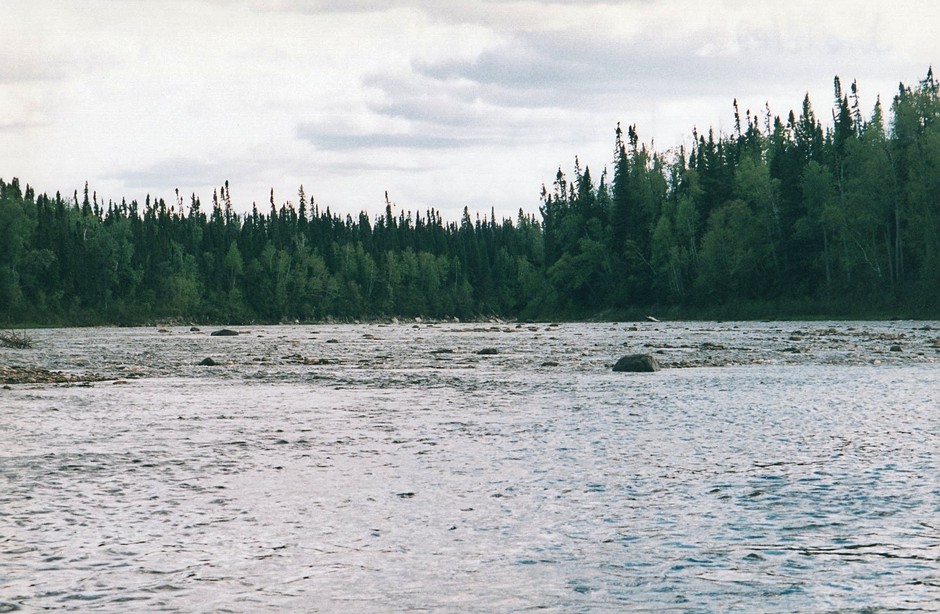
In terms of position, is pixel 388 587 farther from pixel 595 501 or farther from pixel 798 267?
pixel 798 267

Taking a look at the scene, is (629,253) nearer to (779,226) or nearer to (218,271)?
(779,226)

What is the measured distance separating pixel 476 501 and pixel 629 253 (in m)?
95.4

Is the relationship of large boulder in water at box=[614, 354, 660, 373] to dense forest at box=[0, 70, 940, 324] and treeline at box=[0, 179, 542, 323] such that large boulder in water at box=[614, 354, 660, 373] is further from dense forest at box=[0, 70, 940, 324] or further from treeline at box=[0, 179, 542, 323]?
treeline at box=[0, 179, 542, 323]

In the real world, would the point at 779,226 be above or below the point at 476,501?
above

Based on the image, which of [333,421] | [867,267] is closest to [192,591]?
[333,421]

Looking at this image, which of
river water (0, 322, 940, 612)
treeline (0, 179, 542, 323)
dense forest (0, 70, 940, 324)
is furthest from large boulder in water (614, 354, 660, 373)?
treeline (0, 179, 542, 323)

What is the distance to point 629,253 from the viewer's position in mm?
102188

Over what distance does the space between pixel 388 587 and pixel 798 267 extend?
85.4 metres

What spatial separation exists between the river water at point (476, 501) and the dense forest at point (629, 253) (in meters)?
57.5

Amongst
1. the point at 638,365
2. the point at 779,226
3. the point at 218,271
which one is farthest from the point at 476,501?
the point at 218,271

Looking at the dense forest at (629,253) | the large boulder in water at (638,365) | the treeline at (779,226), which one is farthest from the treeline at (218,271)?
the large boulder in water at (638,365)

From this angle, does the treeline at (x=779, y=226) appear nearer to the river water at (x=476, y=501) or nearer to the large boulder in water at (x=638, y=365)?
the large boulder in water at (x=638, y=365)

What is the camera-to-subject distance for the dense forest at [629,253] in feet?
243

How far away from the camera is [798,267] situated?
85.6 metres
